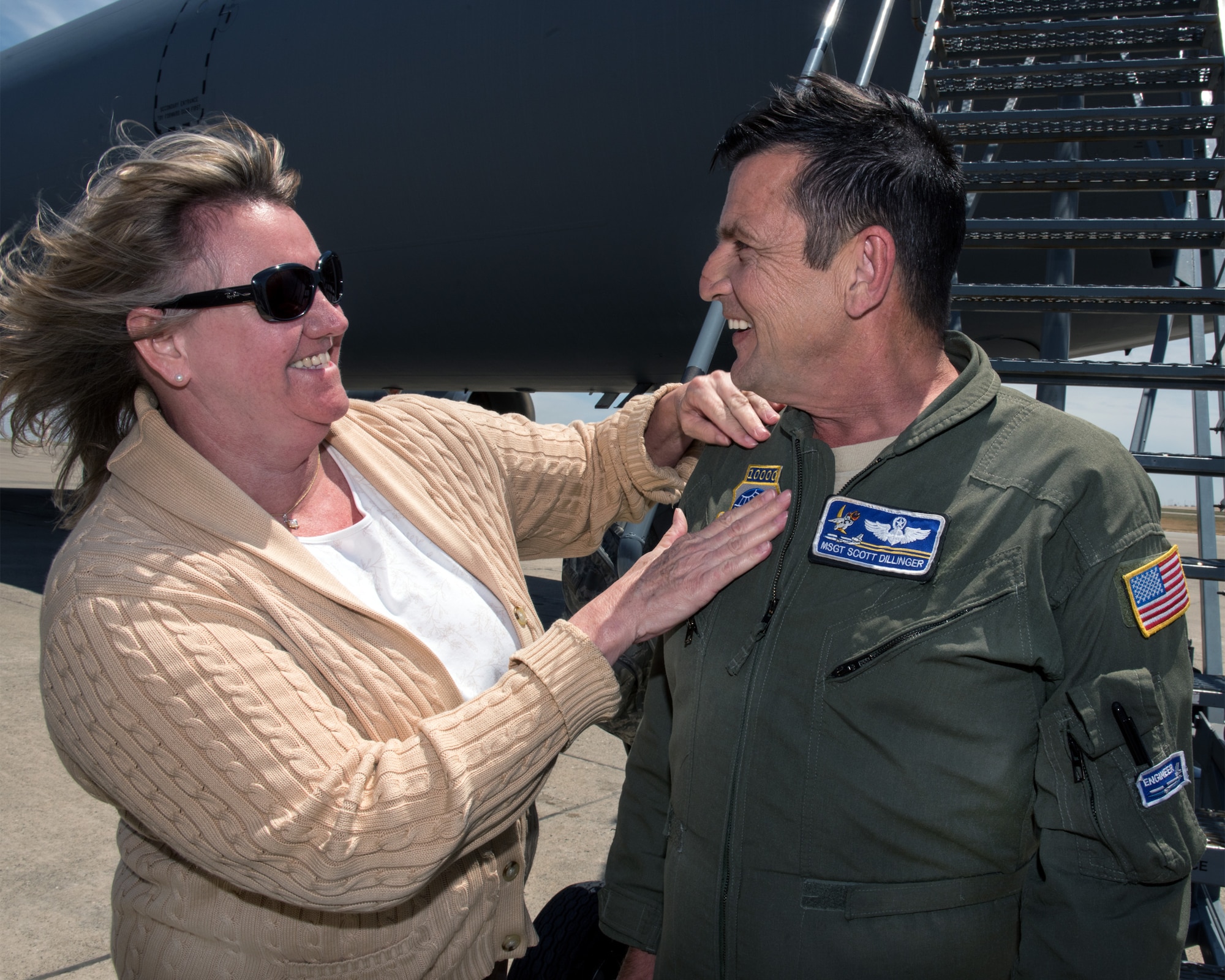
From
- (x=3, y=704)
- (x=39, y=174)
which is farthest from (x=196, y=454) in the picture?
(x=39, y=174)

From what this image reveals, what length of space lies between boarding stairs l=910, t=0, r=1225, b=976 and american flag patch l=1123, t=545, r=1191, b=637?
4.66 ft

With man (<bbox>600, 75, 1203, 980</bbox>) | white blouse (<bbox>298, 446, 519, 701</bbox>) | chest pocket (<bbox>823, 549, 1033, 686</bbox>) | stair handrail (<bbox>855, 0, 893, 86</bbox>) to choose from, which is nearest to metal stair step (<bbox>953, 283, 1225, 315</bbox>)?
stair handrail (<bbox>855, 0, 893, 86</bbox>)

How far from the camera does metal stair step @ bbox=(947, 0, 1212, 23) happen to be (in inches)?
153

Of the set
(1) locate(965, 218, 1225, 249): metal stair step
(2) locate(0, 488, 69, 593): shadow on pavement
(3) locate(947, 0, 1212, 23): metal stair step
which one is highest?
(3) locate(947, 0, 1212, 23): metal stair step

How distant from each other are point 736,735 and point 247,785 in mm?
785

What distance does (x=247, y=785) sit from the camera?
1.36 metres

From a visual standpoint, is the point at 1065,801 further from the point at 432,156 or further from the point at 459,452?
the point at 432,156

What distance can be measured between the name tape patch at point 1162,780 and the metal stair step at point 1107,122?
107 inches

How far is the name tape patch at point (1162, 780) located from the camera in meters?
1.31

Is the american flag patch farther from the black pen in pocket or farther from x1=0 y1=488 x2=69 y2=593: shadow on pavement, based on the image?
x1=0 y1=488 x2=69 y2=593: shadow on pavement

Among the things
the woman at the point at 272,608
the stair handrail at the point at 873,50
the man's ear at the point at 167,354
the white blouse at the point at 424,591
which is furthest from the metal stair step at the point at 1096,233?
the man's ear at the point at 167,354

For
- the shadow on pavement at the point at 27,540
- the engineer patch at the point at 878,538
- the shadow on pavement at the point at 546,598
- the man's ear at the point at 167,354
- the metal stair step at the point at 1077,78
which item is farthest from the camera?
the shadow on pavement at the point at 27,540

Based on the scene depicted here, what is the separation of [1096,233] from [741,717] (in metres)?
2.54

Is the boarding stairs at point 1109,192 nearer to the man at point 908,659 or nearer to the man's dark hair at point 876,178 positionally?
the man at point 908,659
